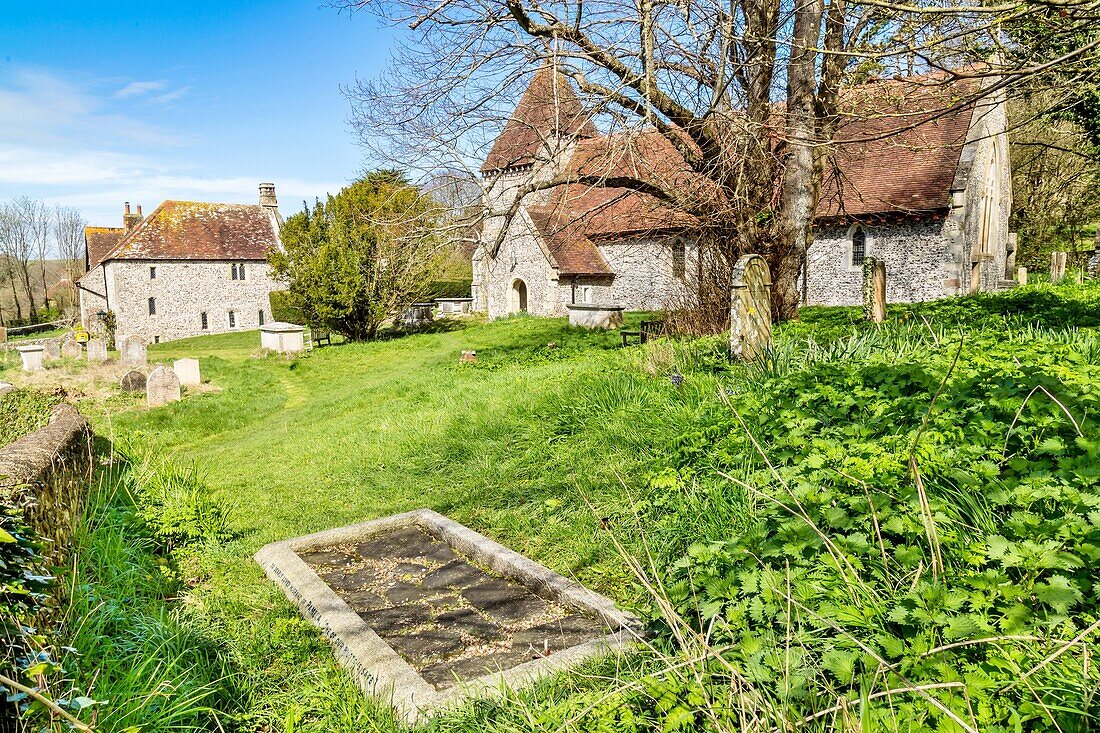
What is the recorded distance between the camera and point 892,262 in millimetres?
23172

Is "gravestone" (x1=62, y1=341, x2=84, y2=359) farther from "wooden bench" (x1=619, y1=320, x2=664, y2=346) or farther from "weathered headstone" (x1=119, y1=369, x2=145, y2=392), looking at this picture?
"wooden bench" (x1=619, y1=320, x2=664, y2=346)

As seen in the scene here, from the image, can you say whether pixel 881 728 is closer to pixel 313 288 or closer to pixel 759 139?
pixel 759 139

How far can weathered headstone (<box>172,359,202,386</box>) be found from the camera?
50.7 feet

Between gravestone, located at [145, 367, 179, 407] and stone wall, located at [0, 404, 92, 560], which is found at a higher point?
stone wall, located at [0, 404, 92, 560]

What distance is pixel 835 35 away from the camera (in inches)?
418

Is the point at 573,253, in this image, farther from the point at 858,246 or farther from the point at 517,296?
the point at 858,246

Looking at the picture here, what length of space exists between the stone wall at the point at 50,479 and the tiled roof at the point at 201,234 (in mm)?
36252

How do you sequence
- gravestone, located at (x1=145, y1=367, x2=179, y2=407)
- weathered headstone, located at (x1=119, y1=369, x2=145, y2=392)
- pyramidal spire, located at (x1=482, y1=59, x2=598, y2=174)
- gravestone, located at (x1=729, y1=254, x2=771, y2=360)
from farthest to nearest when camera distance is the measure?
weathered headstone, located at (x1=119, y1=369, x2=145, y2=392)
gravestone, located at (x1=145, y1=367, x2=179, y2=407)
pyramidal spire, located at (x1=482, y1=59, x2=598, y2=174)
gravestone, located at (x1=729, y1=254, x2=771, y2=360)

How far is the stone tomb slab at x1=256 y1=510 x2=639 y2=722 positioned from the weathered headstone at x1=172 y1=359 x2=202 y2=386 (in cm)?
1173

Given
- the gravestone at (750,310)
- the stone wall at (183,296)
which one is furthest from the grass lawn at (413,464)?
the stone wall at (183,296)

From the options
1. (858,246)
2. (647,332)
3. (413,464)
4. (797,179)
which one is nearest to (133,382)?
(413,464)

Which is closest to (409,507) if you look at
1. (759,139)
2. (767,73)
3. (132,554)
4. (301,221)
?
(132,554)

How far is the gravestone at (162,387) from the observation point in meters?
13.7

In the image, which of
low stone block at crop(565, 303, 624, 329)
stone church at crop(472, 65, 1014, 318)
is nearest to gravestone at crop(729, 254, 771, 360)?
stone church at crop(472, 65, 1014, 318)
